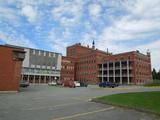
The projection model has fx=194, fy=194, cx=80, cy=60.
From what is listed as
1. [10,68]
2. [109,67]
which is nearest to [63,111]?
[10,68]

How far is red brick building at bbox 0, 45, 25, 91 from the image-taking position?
29047mm

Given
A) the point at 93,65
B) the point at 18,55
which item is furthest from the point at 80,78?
the point at 18,55

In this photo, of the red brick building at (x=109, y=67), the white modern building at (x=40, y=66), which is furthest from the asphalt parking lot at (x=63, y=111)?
the white modern building at (x=40, y=66)

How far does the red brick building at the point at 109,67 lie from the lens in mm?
86050

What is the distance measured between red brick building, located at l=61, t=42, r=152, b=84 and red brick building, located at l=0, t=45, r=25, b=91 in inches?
2467

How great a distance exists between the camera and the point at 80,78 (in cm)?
11812

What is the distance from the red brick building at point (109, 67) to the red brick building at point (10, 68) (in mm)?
62664

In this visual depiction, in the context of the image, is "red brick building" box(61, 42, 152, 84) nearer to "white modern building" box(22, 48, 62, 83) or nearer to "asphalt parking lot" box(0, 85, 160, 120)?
"white modern building" box(22, 48, 62, 83)

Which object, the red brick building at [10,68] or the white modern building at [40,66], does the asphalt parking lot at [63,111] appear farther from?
the white modern building at [40,66]

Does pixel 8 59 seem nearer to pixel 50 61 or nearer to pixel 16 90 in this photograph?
pixel 16 90

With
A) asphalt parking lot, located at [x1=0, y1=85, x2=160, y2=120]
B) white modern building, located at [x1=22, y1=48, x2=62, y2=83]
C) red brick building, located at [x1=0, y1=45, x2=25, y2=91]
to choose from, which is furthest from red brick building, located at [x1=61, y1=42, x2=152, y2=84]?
asphalt parking lot, located at [x1=0, y1=85, x2=160, y2=120]

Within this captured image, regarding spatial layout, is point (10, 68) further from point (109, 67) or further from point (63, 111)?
point (109, 67)

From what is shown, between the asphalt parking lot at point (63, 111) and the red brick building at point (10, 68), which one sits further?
the red brick building at point (10, 68)

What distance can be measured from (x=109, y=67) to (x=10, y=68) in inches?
2870
